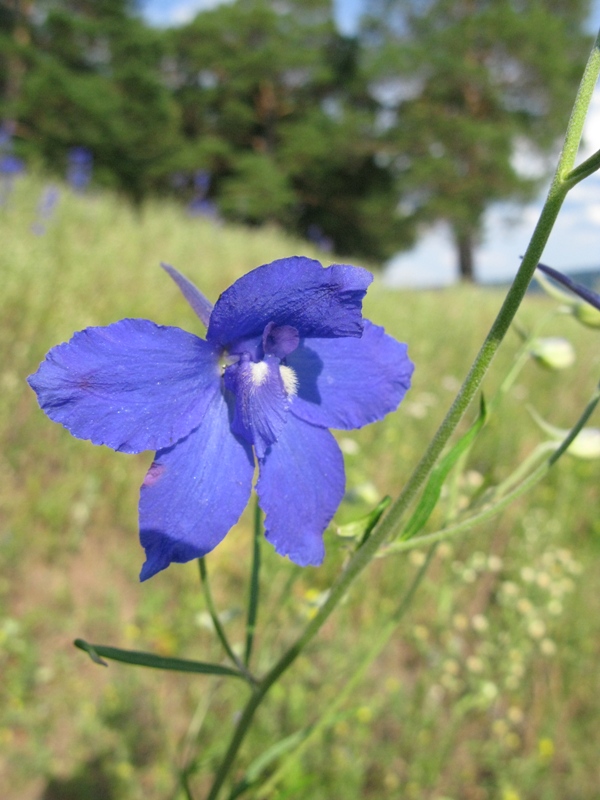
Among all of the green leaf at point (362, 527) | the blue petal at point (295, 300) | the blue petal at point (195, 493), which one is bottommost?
the green leaf at point (362, 527)

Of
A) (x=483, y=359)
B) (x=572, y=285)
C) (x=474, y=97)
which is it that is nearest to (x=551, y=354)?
(x=572, y=285)

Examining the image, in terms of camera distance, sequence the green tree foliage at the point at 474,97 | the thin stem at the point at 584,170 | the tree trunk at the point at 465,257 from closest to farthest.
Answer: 1. the thin stem at the point at 584,170
2. the green tree foliage at the point at 474,97
3. the tree trunk at the point at 465,257

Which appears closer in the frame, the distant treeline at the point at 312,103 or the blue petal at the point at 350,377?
the blue petal at the point at 350,377

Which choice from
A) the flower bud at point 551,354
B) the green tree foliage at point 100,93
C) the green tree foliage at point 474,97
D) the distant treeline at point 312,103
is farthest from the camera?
the green tree foliage at point 474,97

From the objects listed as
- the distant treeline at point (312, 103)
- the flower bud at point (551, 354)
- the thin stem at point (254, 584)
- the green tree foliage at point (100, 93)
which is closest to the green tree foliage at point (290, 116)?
the distant treeline at point (312, 103)

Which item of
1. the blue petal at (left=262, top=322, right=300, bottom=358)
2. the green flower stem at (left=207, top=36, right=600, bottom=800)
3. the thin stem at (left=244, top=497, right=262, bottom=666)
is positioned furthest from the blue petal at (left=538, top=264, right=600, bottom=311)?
the thin stem at (left=244, top=497, right=262, bottom=666)

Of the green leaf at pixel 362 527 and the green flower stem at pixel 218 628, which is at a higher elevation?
the green leaf at pixel 362 527

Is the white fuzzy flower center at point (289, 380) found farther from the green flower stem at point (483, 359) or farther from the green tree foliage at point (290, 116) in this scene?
the green tree foliage at point (290, 116)
